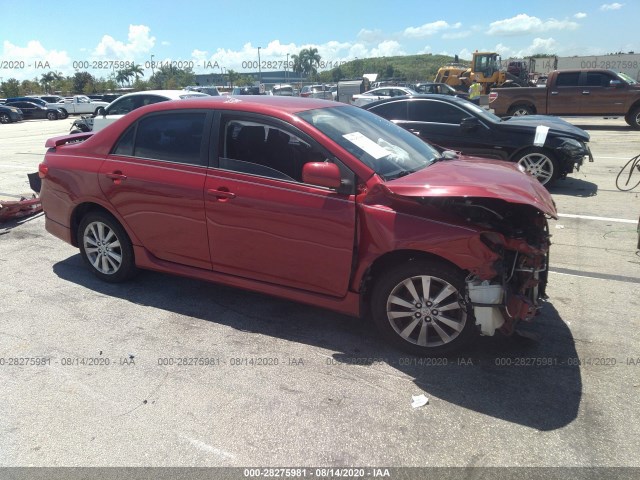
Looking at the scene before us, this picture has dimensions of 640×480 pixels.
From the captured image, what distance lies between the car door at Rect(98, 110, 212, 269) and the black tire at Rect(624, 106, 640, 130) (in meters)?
17.1

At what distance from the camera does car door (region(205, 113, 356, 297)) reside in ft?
11.6

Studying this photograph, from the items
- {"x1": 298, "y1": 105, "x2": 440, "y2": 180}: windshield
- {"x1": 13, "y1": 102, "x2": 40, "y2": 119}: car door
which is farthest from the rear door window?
{"x1": 13, "y1": 102, "x2": 40, "y2": 119}: car door

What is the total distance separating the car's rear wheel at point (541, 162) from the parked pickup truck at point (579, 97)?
9998 millimetres

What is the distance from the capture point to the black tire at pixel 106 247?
464 cm

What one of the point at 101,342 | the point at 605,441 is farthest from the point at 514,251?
the point at 101,342

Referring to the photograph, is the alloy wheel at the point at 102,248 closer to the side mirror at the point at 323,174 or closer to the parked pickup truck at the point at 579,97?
the side mirror at the point at 323,174

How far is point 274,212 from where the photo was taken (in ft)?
12.1

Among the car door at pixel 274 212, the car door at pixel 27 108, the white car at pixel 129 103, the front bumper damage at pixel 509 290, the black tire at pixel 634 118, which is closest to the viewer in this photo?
the front bumper damage at pixel 509 290

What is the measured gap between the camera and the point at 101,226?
15.5 ft

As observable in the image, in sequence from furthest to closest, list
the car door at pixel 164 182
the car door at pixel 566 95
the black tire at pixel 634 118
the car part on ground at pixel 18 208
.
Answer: the car door at pixel 566 95
the black tire at pixel 634 118
the car part on ground at pixel 18 208
the car door at pixel 164 182

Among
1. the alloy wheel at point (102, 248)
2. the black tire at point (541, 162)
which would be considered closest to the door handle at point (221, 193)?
the alloy wheel at point (102, 248)

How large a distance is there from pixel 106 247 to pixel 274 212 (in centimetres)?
203

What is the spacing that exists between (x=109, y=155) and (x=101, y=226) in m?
0.68

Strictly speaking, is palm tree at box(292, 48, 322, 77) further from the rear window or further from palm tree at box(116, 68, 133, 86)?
the rear window
